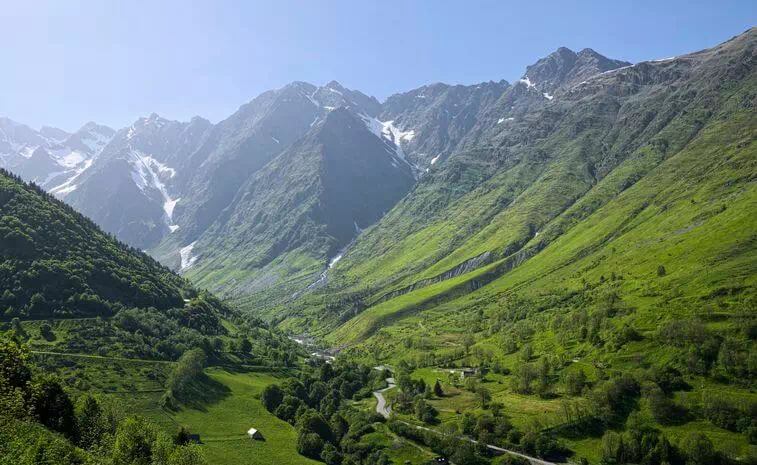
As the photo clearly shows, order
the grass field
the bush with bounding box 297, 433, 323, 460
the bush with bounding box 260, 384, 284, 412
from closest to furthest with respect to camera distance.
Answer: the grass field
the bush with bounding box 297, 433, 323, 460
the bush with bounding box 260, 384, 284, 412

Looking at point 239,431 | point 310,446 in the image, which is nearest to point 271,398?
point 239,431

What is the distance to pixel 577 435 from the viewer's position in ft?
529

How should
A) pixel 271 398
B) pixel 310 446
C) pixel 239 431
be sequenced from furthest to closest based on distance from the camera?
pixel 271 398 < pixel 239 431 < pixel 310 446

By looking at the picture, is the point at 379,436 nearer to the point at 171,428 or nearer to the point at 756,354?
the point at 171,428

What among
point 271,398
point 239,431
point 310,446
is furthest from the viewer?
point 271,398

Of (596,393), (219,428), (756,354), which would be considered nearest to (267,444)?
(219,428)

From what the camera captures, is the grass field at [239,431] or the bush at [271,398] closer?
the grass field at [239,431]

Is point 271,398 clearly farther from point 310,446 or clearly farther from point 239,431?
point 310,446

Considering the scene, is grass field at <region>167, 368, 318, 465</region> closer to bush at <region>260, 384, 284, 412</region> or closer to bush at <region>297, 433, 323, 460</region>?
bush at <region>297, 433, 323, 460</region>

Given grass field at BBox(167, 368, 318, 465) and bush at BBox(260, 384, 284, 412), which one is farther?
bush at BBox(260, 384, 284, 412)

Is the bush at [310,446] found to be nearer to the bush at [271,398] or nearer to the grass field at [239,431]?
the grass field at [239,431]

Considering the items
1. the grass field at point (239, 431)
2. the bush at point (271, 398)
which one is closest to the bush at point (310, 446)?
the grass field at point (239, 431)

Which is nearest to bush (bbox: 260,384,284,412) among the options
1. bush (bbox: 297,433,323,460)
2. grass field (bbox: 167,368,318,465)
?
grass field (bbox: 167,368,318,465)

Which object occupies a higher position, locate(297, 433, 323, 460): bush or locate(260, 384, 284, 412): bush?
locate(260, 384, 284, 412): bush
